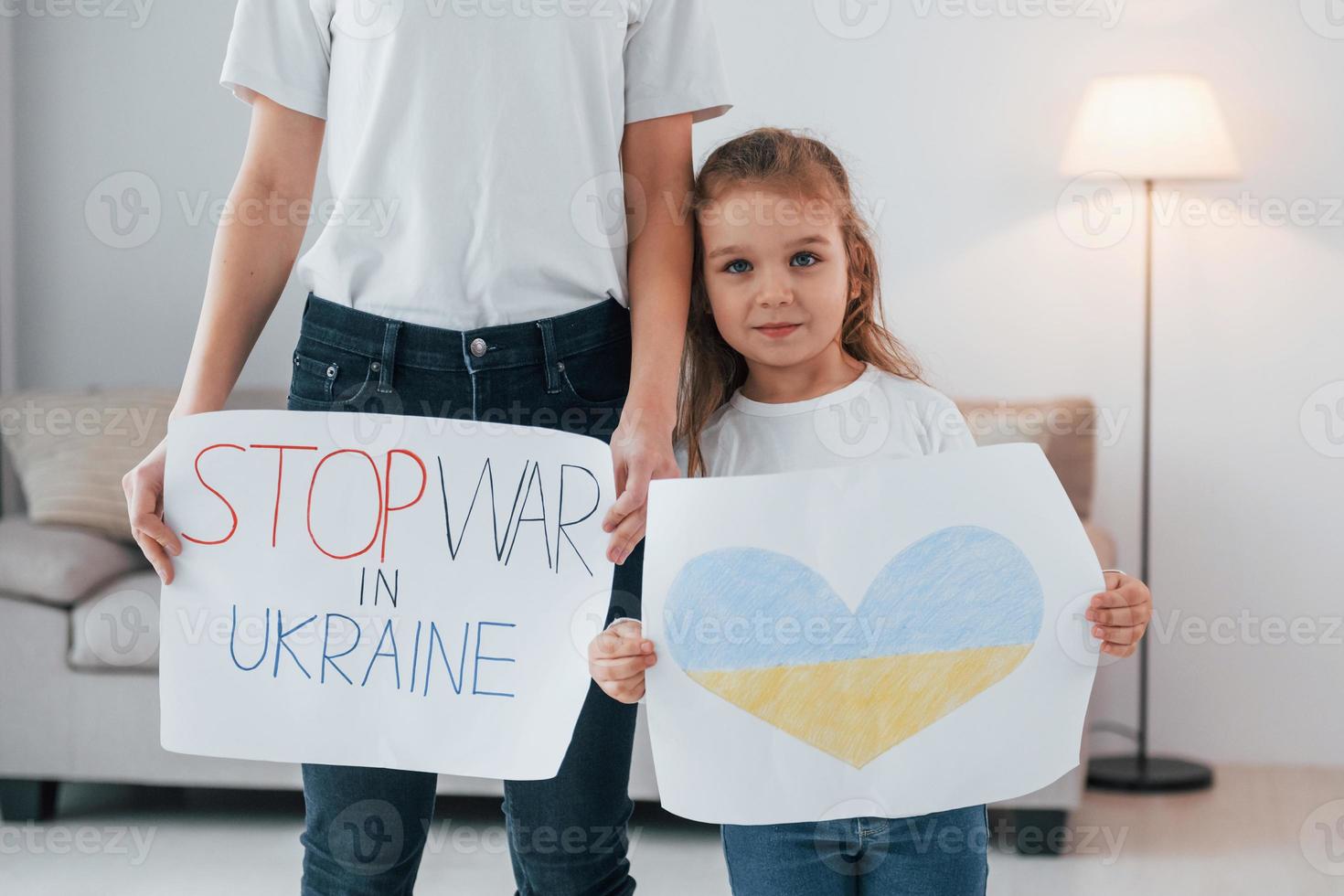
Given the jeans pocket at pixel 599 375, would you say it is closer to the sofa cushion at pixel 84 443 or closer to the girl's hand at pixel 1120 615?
the girl's hand at pixel 1120 615

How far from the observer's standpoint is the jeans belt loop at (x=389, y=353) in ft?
2.82

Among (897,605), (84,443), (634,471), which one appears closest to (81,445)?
(84,443)

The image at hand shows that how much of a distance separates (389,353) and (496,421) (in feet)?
0.30

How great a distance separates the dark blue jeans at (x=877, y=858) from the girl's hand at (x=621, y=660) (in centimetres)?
19

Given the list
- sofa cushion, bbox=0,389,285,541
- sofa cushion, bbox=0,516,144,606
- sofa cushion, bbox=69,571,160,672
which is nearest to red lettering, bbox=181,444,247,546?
sofa cushion, bbox=69,571,160,672

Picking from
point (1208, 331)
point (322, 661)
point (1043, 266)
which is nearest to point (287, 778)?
point (322, 661)

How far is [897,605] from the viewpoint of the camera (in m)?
0.87

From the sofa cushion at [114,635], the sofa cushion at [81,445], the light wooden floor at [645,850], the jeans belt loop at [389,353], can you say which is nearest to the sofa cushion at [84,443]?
the sofa cushion at [81,445]

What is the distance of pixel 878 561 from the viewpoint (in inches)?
34.2

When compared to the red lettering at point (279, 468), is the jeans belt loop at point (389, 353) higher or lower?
higher

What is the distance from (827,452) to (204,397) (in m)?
0.49

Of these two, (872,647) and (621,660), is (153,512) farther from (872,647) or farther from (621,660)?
(872,647)

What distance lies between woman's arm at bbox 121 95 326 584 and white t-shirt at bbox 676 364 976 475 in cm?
36

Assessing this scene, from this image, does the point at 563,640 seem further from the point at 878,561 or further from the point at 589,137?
the point at 589,137
